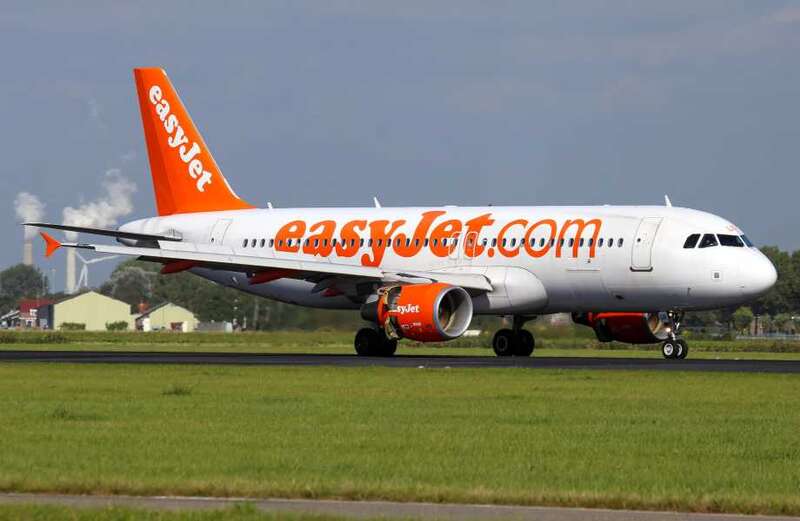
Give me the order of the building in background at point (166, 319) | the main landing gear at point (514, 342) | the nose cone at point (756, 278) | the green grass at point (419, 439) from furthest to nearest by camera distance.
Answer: the building in background at point (166, 319)
the main landing gear at point (514, 342)
the nose cone at point (756, 278)
the green grass at point (419, 439)

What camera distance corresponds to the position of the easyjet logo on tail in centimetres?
5475

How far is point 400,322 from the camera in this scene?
4206 cm

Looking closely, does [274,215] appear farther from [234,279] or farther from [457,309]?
[457,309]

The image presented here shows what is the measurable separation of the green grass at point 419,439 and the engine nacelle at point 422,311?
1018 cm

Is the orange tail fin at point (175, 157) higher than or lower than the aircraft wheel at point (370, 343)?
higher

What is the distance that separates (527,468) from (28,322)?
472 feet

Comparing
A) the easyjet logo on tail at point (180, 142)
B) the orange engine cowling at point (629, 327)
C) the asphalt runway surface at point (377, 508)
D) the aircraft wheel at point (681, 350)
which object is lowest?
the asphalt runway surface at point (377, 508)

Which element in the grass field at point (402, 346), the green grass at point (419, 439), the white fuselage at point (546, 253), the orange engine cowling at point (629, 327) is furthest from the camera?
the grass field at point (402, 346)

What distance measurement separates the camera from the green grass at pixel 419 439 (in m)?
15.2

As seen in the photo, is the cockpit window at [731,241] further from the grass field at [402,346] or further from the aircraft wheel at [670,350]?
the grass field at [402,346]

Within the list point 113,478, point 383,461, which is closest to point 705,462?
point 383,461

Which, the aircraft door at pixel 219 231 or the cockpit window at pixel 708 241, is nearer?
the cockpit window at pixel 708 241

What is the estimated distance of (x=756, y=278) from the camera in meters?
41.8

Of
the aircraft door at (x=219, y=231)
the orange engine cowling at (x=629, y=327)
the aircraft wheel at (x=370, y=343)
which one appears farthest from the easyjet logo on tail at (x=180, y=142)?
the orange engine cowling at (x=629, y=327)
